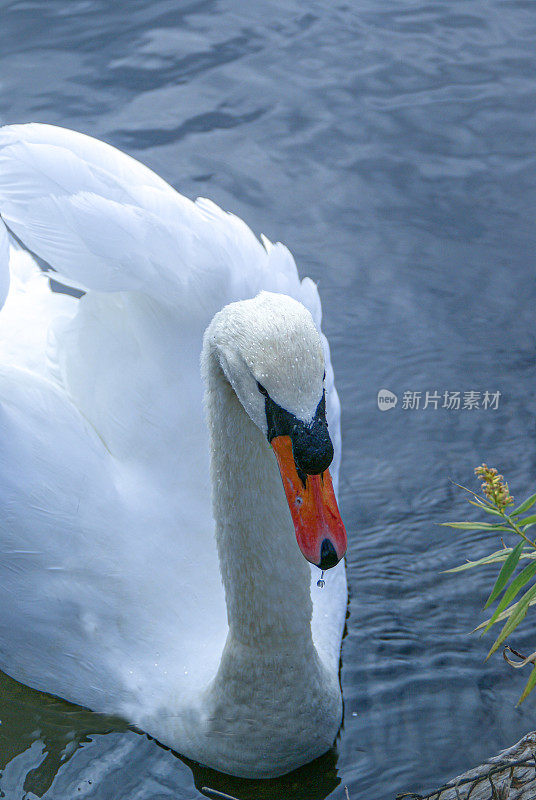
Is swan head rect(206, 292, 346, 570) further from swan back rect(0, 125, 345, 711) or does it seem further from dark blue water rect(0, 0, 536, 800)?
dark blue water rect(0, 0, 536, 800)

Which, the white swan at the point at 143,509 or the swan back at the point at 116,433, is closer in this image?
the white swan at the point at 143,509

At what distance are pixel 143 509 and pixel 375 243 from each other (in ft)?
10.3

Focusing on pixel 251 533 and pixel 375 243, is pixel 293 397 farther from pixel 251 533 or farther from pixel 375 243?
pixel 375 243

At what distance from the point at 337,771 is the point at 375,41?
587 cm

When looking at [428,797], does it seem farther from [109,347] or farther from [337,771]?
[109,347]

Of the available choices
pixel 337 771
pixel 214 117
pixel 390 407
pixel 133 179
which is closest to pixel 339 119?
pixel 214 117

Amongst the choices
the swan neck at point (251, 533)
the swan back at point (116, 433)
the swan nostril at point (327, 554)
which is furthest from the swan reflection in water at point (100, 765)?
the swan nostril at point (327, 554)

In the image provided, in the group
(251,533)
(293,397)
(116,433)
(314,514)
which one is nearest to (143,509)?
(116,433)

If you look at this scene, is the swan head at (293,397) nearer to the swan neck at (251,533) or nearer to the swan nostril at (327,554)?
the swan nostril at (327,554)

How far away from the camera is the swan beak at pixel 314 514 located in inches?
135

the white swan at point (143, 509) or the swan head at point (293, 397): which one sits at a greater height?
the swan head at point (293, 397)

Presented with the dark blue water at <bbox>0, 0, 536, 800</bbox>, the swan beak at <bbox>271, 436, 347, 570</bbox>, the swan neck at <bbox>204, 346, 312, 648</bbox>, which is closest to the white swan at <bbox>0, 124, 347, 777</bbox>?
the swan neck at <bbox>204, 346, 312, 648</bbox>

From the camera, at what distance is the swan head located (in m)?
3.33

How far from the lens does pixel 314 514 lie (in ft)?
11.3
